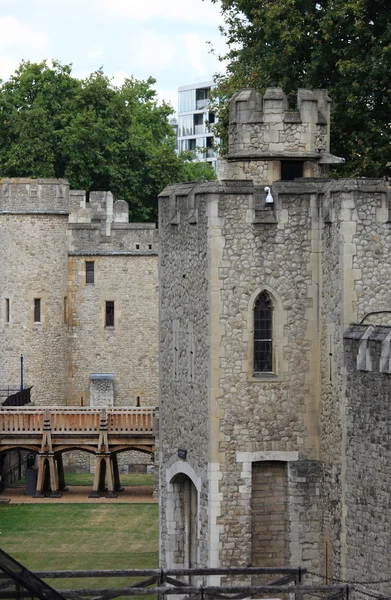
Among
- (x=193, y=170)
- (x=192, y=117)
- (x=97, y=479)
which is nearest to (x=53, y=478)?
(x=97, y=479)

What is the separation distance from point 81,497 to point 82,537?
8268 millimetres

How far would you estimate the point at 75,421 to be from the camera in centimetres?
4978

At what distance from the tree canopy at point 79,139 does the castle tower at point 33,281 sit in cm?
1407

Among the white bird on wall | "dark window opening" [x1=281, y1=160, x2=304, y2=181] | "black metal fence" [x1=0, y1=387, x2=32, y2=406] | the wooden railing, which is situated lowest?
the wooden railing

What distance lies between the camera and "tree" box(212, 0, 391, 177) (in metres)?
39.1

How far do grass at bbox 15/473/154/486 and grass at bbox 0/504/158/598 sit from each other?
19.7 ft

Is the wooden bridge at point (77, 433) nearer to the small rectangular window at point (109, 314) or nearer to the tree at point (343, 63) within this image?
the small rectangular window at point (109, 314)

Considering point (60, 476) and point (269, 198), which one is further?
point (60, 476)

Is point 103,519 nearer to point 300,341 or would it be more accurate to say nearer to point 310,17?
point 310,17

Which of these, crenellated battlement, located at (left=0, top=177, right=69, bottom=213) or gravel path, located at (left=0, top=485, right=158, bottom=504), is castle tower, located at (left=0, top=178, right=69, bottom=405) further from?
gravel path, located at (left=0, top=485, right=158, bottom=504)

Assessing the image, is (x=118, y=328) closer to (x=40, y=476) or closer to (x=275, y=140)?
(x=40, y=476)

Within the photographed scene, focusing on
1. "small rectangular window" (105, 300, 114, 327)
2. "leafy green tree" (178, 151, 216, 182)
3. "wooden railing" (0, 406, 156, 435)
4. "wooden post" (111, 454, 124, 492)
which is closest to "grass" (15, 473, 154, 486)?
"wooden post" (111, 454, 124, 492)

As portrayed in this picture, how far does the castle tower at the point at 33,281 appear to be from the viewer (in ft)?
186

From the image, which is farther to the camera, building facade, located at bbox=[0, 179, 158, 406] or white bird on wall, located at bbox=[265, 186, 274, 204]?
building facade, located at bbox=[0, 179, 158, 406]
